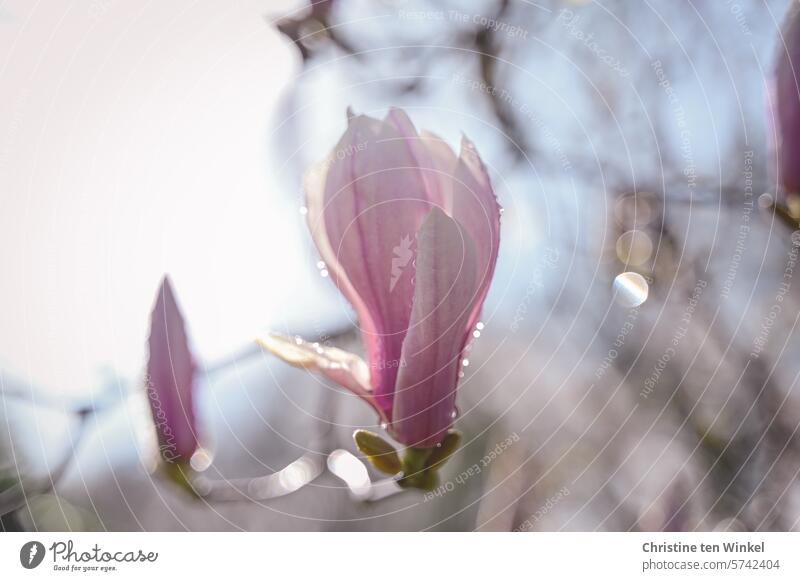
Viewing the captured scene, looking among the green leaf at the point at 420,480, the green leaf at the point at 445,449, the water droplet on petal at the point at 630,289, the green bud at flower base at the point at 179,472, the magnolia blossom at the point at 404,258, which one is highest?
the magnolia blossom at the point at 404,258

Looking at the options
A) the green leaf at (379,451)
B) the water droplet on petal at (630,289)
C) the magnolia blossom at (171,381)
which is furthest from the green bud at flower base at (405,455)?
the water droplet on petal at (630,289)

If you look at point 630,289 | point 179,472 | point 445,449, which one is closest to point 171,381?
point 179,472

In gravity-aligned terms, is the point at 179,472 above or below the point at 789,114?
below

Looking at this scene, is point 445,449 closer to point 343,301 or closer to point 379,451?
point 379,451

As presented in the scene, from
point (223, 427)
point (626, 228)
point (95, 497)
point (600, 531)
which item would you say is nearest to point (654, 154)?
point (626, 228)

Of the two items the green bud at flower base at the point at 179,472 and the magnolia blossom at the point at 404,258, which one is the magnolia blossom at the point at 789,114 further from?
the green bud at flower base at the point at 179,472

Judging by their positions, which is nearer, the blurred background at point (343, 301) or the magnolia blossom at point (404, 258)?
the magnolia blossom at point (404, 258)

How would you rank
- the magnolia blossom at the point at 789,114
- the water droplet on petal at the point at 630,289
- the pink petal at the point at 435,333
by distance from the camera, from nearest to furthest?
1. the pink petal at the point at 435,333
2. the magnolia blossom at the point at 789,114
3. the water droplet on petal at the point at 630,289

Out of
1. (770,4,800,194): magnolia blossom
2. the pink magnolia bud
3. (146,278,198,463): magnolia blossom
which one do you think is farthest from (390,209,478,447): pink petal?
(770,4,800,194): magnolia blossom
